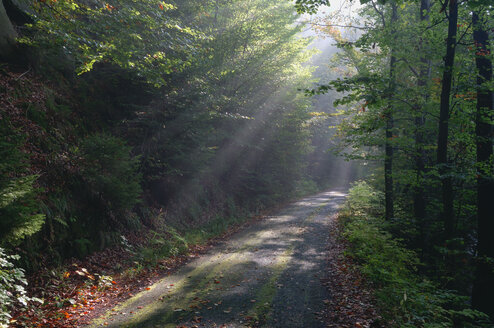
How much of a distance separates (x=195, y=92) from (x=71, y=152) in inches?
207

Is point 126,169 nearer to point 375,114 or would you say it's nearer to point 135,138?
point 135,138

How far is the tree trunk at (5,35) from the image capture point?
8.62m

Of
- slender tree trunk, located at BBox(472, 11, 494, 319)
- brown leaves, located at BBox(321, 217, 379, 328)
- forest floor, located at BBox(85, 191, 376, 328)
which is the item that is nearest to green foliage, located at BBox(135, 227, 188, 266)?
forest floor, located at BBox(85, 191, 376, 328)

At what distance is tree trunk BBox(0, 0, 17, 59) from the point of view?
8625mm

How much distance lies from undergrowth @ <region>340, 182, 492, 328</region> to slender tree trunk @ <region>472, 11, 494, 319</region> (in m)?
0.54

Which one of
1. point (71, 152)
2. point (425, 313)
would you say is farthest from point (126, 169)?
point (425, 313)

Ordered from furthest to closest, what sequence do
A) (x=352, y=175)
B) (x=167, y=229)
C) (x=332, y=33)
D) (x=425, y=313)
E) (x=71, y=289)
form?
(x=352, y=175), (x=332, y=33), (x=167, y=229), (x=71, y=289), (x=425, y=313)

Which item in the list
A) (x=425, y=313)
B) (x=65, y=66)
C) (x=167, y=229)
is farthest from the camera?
(x=167, y=229)

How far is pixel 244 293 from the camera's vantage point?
22.2 feet

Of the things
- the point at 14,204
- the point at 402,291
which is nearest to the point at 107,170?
the point at 14,204

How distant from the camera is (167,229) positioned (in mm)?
11758

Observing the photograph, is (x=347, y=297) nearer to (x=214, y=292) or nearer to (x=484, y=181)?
(x=214, y=292)

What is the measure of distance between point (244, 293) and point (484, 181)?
6.27m

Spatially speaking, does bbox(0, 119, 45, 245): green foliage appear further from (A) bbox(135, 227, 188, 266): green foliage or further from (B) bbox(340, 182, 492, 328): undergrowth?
(B) bbox(340, 182, 492, 328): undergrowth
